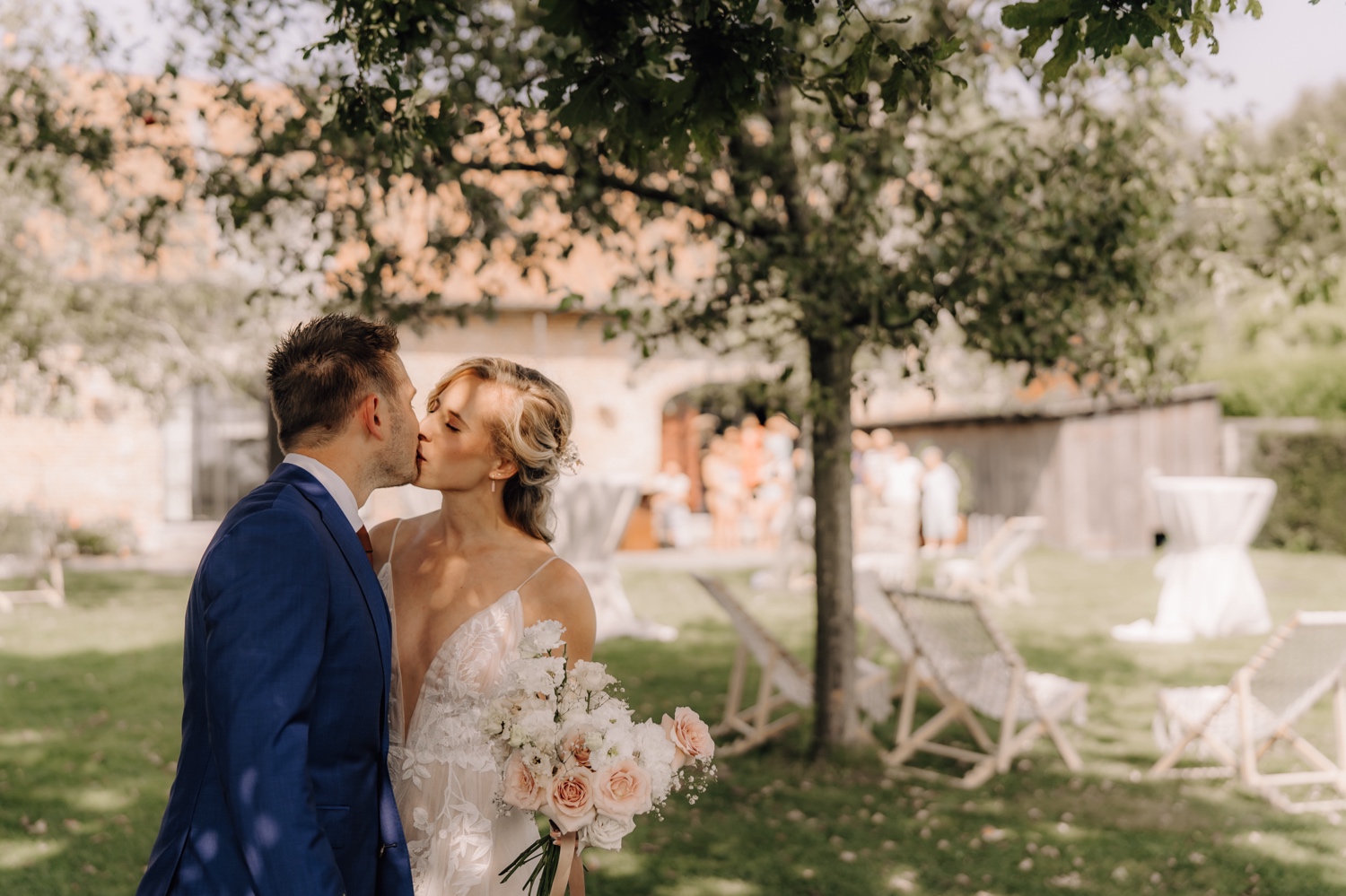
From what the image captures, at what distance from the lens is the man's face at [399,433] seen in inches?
84.1

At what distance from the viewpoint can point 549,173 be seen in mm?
5648

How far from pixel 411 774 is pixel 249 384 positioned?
14.2 m

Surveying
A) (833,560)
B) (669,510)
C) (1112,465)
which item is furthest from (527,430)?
(1112,465)

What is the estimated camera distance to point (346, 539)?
1991mm

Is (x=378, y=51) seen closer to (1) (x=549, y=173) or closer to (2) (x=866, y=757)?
(1) (x=549, y=173)

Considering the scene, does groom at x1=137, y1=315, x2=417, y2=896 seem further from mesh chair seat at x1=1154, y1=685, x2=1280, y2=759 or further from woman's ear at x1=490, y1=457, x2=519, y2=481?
mesh chair seat at x1=1154, y1=685, x2=1280, y2=759

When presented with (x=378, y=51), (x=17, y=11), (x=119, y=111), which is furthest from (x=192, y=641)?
(x=17, y=11)

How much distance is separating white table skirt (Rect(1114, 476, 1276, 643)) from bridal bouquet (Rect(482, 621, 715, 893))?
32.4 feet

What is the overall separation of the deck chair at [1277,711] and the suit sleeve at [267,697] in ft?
17.9

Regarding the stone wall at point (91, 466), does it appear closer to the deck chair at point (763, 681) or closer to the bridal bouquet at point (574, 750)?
the deck chair at point (763, 681)

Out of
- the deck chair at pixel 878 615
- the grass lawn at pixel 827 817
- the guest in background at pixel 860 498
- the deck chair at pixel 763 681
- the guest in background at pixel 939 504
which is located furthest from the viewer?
the guest in background at pixel 939 504

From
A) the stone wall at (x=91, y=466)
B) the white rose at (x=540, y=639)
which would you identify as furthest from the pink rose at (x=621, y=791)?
the stone wall at (x=91, y=466)

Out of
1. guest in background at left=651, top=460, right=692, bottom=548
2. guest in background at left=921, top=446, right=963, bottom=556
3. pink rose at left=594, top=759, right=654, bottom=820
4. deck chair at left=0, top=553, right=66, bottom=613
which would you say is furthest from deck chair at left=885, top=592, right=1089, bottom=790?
guest in background at left=651, top=460, right=692, bottom=548

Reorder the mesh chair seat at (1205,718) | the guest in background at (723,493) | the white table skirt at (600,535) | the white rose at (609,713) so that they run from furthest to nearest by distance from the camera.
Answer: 1. the guest in background at (723,493)
2. the white table skirt at (600,535)
3. the mesh chair seat at (1205,718)
4. the white rose at (609,713)
